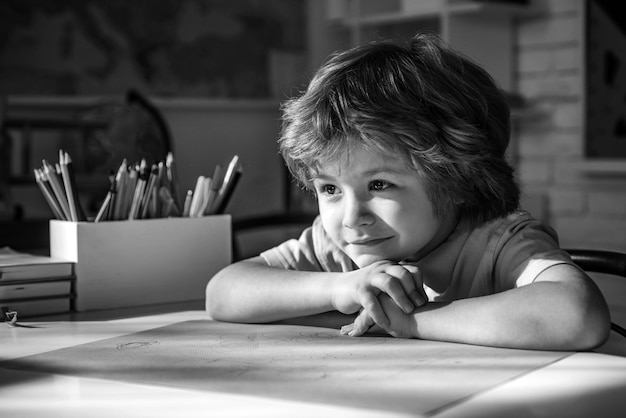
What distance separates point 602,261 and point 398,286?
0.43 meters

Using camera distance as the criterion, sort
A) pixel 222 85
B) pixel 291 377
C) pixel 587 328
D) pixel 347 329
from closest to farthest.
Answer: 1. pixel 291 377
2. pixel 587 328
3. pixel 347 329
4. pixel 222 85

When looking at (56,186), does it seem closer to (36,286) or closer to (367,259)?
(36,286)

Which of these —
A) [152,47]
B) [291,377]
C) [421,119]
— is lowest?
[291,377]

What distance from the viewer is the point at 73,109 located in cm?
334

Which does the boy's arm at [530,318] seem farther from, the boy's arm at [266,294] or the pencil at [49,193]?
the pencil at [49,193]

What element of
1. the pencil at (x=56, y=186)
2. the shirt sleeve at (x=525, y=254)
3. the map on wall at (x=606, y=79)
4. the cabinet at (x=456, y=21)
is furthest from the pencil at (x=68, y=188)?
the map on wall at (x=606, y=79)

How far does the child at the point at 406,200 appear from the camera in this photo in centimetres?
91

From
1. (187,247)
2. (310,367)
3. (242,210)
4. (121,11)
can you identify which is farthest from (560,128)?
(310,367)

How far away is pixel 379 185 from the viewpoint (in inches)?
38.2

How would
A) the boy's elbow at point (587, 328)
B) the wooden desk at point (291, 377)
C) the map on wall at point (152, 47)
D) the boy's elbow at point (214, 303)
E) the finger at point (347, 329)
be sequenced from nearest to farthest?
the wooden desk at point (291, 377) < the boy's elbow at point (587, 328) < the finger at point (347, 329) < the boy's elbow at point (214, 303) < the map on wall at point (152, 47)

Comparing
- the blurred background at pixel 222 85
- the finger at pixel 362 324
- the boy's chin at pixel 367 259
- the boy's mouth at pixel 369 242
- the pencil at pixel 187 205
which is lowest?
the finger at pixel 362 324

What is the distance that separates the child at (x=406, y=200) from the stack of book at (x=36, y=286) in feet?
0.67

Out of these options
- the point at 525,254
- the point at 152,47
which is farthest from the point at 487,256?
the point at 152,47

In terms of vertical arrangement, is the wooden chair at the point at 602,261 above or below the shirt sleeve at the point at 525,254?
below
